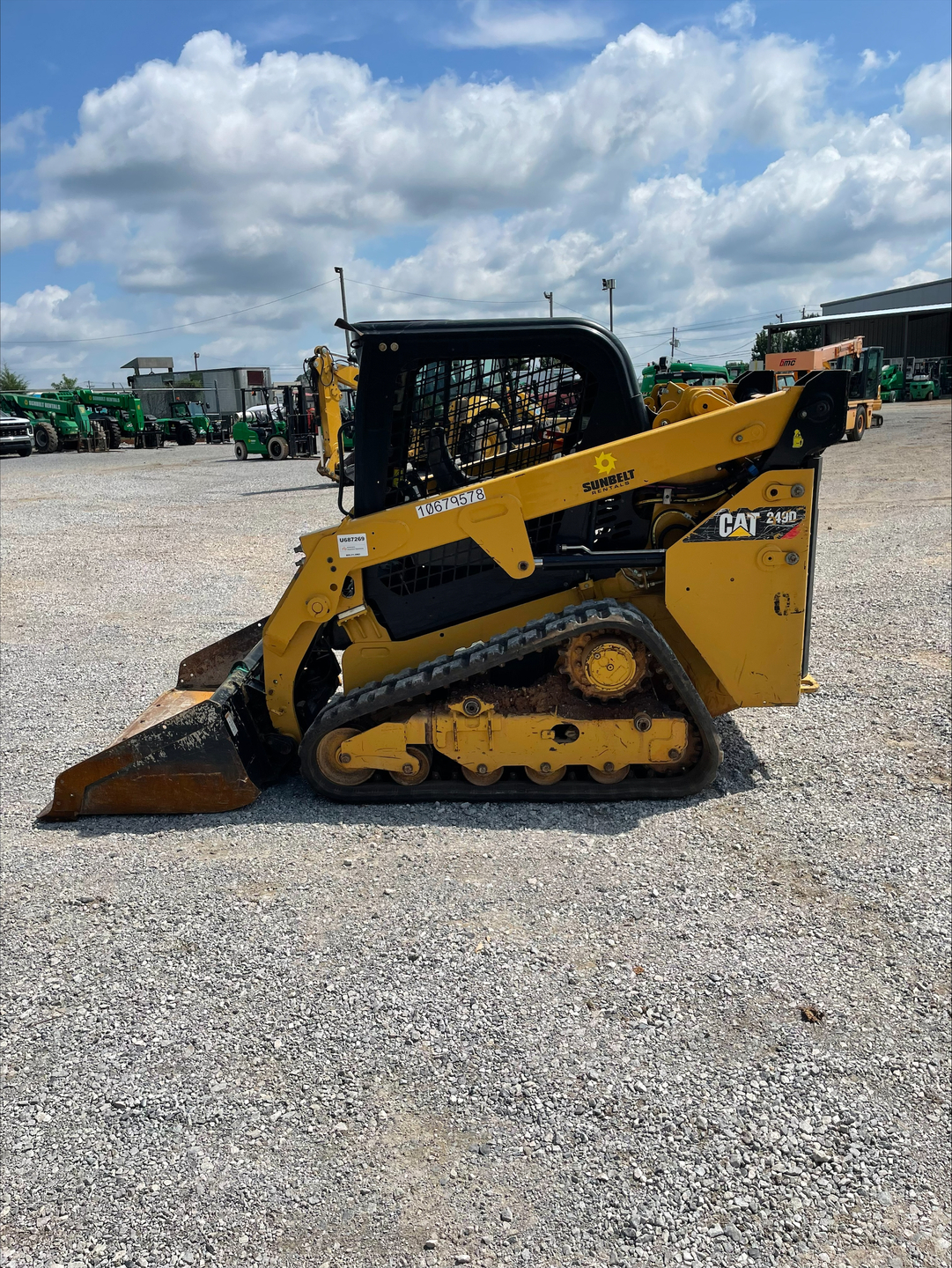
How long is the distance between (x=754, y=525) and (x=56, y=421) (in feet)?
126

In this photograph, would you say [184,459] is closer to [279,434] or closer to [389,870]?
[279,434]

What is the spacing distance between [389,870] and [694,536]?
224 cm

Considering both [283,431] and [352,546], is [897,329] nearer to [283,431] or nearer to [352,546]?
[283,431]

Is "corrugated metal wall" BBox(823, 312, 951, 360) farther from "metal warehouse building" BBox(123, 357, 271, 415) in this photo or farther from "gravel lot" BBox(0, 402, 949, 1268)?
"gravel lot" BBox(0, 402, 949, 1268)

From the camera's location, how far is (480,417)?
488 centimetres

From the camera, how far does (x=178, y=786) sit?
4637 millimetres

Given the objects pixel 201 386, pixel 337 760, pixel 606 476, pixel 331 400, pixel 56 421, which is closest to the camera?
pixel 606 476

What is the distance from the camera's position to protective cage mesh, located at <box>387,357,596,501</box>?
15.6 feet

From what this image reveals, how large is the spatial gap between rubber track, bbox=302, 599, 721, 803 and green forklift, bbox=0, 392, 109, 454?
118 feet

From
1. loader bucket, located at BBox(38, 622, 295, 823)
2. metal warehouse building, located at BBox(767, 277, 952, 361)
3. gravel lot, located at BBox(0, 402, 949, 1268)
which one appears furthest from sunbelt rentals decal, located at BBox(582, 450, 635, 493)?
metal warehouse building, located at BBox(767, 277, 952, 361)

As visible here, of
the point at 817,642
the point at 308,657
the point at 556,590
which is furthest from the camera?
the point at 817,642

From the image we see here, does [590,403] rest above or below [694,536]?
above

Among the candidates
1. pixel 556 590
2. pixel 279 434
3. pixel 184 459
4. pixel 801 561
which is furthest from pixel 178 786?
pixel 184 459

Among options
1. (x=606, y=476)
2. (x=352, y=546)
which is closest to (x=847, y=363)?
(x=606, y=476)
